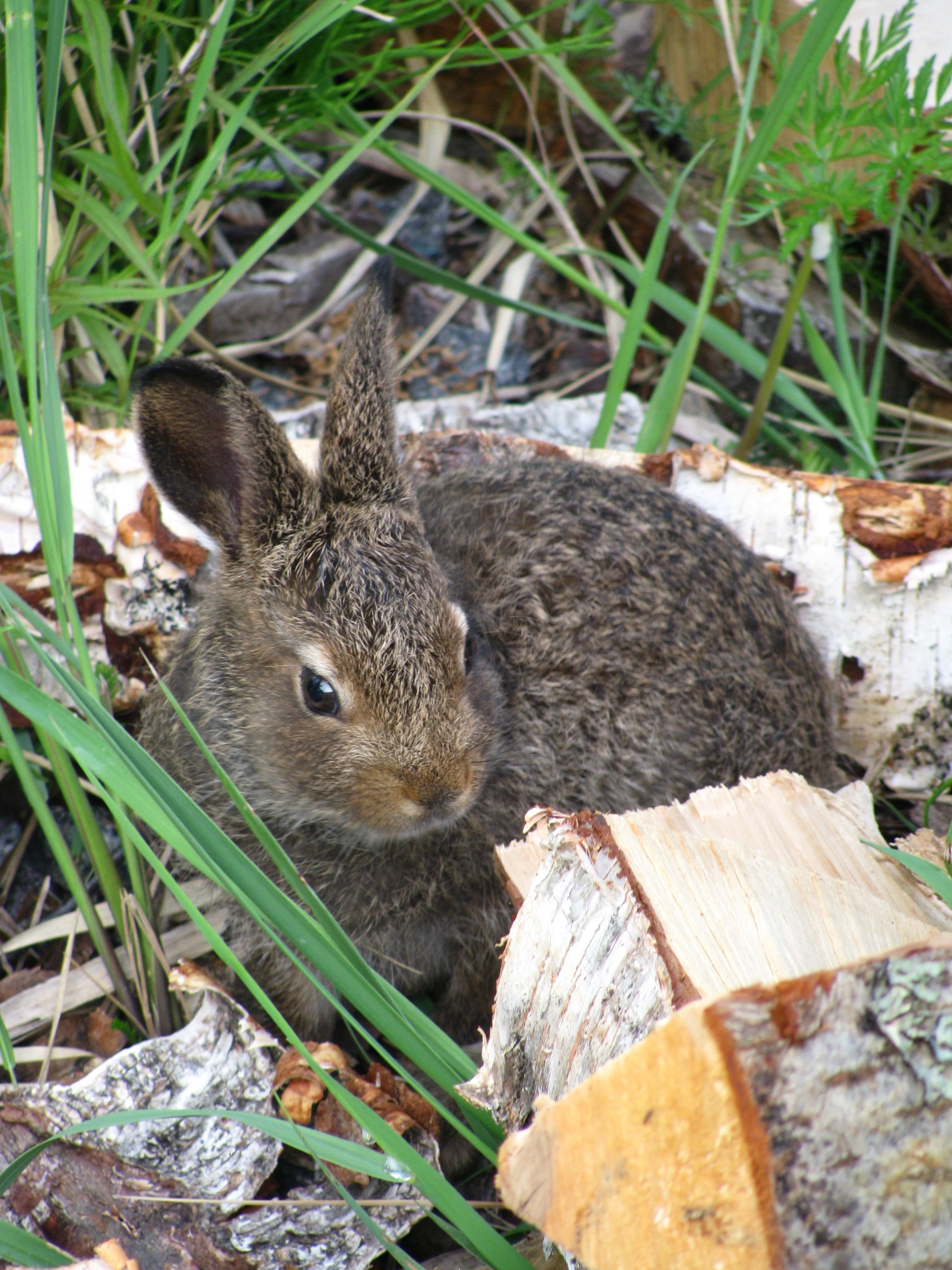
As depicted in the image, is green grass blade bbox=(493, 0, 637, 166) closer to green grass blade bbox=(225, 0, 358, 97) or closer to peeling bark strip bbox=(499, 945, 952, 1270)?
green grass blade bbox=(225, 0, 358, 97)

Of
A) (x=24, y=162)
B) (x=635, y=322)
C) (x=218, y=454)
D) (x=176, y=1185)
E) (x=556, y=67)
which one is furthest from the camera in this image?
(x=556, y=67)

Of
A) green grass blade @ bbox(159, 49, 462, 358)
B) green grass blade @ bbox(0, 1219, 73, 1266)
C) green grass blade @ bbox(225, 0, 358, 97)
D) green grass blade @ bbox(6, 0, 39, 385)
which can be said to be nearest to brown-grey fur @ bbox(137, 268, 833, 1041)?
green grass blade @ bbox(6, 0, 39, 385)

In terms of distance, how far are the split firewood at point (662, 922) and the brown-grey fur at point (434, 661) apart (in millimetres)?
657

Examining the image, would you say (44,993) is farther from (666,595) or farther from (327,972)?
(666,595)

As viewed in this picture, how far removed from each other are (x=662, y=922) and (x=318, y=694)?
1.16 meters

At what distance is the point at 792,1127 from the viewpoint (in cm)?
142

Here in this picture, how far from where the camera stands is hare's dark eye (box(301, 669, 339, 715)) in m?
2.69

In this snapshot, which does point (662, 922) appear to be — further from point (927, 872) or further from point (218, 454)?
point (218, 454)

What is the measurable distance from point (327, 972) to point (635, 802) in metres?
1.32

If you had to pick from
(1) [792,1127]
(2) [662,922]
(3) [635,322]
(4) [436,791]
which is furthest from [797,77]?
(1) [792,1127]

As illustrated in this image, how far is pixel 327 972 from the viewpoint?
6.35 feet

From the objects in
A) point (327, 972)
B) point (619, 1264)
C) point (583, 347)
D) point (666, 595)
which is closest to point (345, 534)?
point (666, 595)

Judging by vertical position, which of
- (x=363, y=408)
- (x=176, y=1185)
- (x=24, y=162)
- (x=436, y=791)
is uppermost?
(x=24, y=162)

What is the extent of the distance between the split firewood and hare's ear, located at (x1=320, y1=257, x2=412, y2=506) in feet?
3.79
